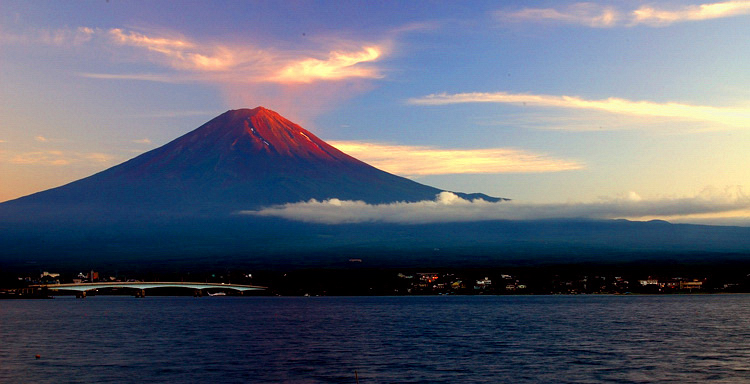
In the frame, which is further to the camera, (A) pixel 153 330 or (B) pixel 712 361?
(A) pixel 153 330

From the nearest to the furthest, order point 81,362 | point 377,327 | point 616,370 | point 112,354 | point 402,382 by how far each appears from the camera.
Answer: point 402,382, point 616,370, point 81,362, point 112,354, point 377,327

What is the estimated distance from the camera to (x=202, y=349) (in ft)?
243

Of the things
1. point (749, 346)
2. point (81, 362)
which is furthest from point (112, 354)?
point (749, 346)

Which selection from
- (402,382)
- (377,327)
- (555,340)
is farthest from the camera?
(377,327)

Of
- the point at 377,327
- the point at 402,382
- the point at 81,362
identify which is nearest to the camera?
the point at 402,382

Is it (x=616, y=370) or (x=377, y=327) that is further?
(x=377, y=327)

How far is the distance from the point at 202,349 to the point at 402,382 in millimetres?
28382

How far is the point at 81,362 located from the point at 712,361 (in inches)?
1861

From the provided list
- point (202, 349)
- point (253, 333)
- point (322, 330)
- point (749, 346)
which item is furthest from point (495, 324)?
point (202, 349)

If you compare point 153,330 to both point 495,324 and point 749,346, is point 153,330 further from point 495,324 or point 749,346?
point 749,346

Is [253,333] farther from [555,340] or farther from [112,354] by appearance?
[555,340]

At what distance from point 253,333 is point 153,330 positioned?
14.2m

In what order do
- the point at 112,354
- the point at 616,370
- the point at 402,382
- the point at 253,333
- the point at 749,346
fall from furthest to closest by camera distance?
the point at 253,333 → the point at 749,346 → the point at 112,354 → the point at 616,370 → the point at 402,382

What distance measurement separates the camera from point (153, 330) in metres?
100
